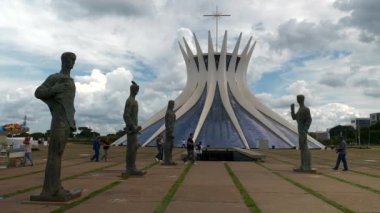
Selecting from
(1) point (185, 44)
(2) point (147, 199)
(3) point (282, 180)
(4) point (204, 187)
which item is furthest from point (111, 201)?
(1) point (185, 44)

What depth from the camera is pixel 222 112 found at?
51625 millimetres

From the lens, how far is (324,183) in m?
11.6

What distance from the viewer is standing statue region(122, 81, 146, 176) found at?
42.2 feet

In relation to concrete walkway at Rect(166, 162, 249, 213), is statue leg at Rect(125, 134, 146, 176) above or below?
above

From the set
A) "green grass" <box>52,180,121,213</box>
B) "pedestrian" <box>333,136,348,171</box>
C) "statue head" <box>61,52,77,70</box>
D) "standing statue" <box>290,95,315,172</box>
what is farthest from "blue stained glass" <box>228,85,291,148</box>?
"statue head" <box>61,52,77,70</box>

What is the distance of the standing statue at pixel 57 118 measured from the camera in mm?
7965

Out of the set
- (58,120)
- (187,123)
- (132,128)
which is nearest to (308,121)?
(132,128)

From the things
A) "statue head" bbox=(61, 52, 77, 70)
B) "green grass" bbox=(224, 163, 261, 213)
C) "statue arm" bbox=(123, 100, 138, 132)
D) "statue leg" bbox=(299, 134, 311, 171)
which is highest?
"statue head" bbox=(61, 52, 77, 70)

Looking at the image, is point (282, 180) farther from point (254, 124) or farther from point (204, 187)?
point (254, 124)

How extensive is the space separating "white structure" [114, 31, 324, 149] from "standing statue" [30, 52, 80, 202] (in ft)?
120

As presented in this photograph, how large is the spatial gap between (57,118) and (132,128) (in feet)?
15.9

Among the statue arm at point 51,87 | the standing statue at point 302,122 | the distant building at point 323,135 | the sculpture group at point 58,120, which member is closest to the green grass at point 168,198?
the sculpture group at point 58,120

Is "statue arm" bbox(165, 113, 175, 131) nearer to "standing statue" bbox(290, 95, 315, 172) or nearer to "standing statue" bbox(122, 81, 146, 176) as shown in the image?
"standing statue" bbox(122, 81, 146, 176)

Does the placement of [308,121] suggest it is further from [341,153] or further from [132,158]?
[132,158]
